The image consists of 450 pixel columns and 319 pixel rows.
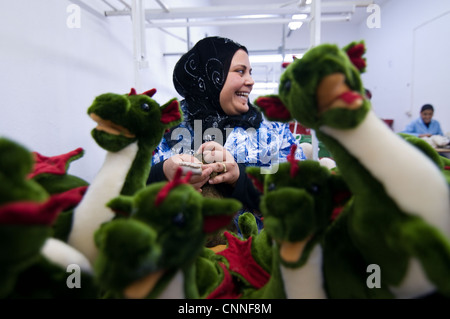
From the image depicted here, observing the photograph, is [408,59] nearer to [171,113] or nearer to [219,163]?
[219,163]

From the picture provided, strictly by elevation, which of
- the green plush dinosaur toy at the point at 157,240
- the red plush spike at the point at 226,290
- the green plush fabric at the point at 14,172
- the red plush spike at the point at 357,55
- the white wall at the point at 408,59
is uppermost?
the white wall at the point at 408,59

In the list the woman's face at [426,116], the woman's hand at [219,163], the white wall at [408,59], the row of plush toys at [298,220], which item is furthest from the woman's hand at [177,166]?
the woman's face at [426,116]

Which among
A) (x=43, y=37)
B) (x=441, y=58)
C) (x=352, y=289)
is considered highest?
(x=441, y=58)

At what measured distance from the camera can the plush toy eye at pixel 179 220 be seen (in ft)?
0.77

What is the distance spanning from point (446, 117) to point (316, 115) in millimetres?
3705

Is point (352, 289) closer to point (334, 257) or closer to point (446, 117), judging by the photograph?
point (334, 257)

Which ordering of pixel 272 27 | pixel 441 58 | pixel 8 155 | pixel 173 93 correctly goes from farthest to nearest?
1. pixel 272 27
2. pixel 441 58
3. pixel 173 93
4. pixel 8 155

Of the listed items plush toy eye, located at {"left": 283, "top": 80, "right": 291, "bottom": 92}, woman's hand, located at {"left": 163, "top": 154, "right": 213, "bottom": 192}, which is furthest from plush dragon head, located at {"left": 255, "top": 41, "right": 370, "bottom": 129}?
woman's hand, located at {"left": 163, "top": 154, "right": 213, "bottom": 192}

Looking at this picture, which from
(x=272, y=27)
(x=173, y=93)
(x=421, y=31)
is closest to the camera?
(x=173, y=93)

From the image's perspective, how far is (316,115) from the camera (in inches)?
9.9

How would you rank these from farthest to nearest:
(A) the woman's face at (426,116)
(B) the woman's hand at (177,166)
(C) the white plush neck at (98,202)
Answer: (A) the woman's face at (426,116) < (B) the woman's hand at (177,166) < (C) the white plush neck at (98,202)

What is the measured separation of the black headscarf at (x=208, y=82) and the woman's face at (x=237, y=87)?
1cm

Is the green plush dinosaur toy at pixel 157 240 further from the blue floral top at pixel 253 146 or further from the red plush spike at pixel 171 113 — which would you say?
the blue floral top at pixel 253 146

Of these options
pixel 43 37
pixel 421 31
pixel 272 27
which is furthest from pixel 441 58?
pixel 43 37
